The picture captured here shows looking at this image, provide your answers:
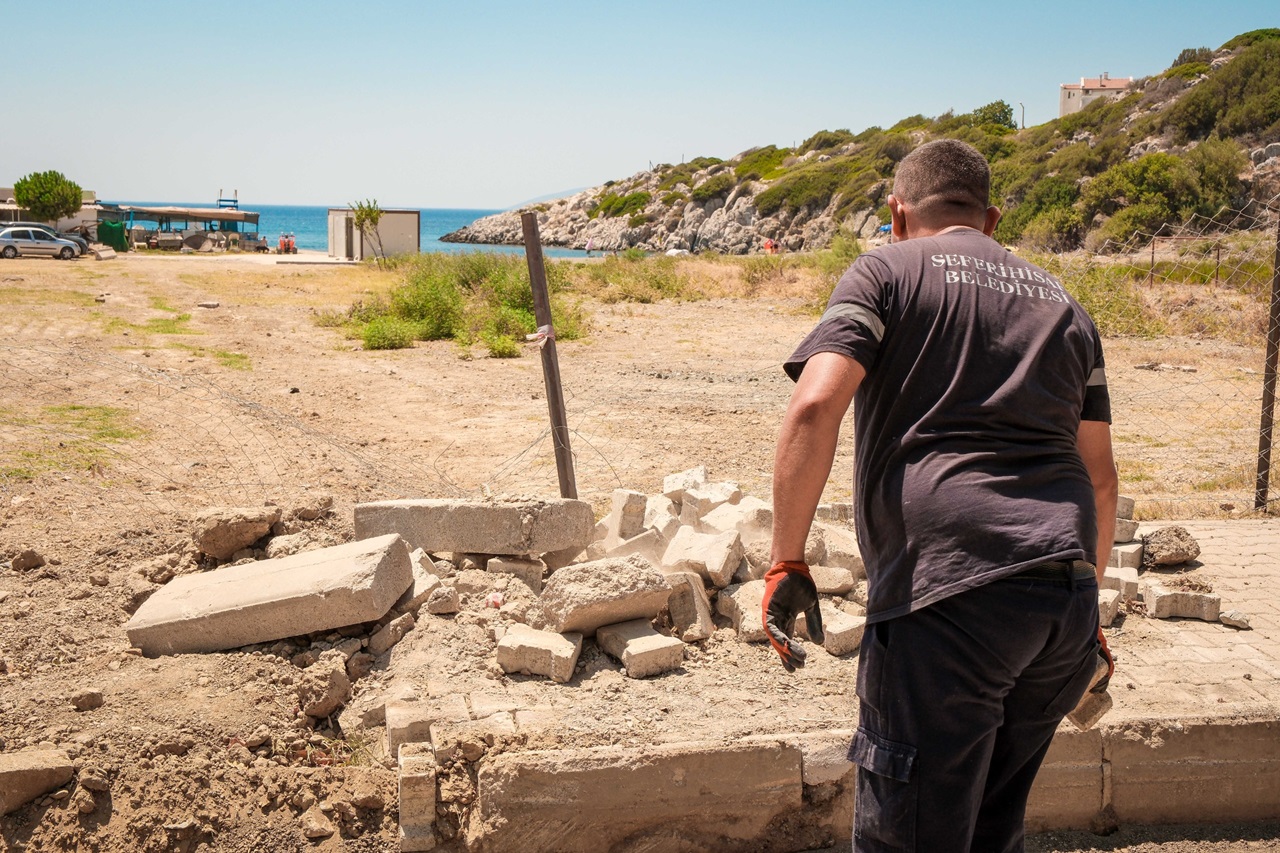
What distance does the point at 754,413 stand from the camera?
11.5 metres

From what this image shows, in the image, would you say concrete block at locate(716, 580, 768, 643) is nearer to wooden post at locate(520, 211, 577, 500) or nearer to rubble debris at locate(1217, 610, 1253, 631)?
wooden post at locate(520, 211, 577, 500)

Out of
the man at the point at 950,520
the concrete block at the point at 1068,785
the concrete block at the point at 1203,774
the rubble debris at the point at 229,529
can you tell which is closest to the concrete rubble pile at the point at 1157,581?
the concrete block at the point at 1203,774

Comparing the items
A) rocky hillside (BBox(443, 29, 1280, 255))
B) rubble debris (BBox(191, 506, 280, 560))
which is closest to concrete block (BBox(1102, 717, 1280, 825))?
rubble debris (BBox(191, 506, 280, 560))

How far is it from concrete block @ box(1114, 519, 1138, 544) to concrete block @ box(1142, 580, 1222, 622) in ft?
2.56

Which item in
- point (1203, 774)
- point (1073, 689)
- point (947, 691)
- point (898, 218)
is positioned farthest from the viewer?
point (1203, 774)

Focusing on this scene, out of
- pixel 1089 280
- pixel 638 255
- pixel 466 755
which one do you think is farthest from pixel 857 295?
pixel 638 255

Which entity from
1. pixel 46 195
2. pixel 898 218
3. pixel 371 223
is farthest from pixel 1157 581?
pixel 46 195

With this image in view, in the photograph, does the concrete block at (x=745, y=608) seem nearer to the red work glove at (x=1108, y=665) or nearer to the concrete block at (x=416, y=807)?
the concrete block at (x=416, y=807)

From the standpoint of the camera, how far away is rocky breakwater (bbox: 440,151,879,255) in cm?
6588

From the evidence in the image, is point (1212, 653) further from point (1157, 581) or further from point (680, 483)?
point (680, 483)

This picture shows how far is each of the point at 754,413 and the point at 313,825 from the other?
842cm

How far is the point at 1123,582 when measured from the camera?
5.36 metres

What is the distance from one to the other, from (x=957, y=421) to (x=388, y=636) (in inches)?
121

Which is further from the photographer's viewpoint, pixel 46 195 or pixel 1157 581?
pixel 46 195
